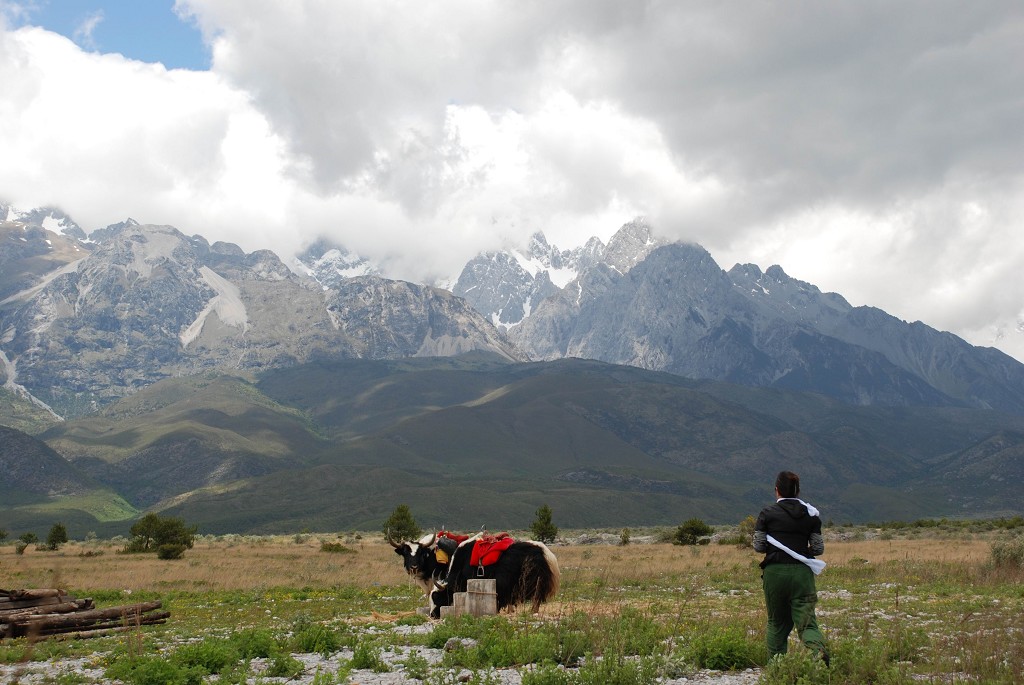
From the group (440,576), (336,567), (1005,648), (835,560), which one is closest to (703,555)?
(835,560)

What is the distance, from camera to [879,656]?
12289 millimetres

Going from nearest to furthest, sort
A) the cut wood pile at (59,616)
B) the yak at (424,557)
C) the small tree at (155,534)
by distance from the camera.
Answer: the cut wood pile at (59,616) < the yak at (424,557) < the small tree at (155,534)

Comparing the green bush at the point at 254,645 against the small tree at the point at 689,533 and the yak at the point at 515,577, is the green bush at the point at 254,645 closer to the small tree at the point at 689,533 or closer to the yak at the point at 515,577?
the yak at the point at 515,577

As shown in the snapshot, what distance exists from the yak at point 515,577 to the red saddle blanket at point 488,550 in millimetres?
64

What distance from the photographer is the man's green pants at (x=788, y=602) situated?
12.6m

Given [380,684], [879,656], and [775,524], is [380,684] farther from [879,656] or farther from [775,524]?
[879,656]

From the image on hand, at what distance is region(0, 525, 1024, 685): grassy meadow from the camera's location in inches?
489

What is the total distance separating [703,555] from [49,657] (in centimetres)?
3851

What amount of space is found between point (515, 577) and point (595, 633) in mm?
6647

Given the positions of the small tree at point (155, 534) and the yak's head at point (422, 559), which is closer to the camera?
the yak's head at point (422, 559)

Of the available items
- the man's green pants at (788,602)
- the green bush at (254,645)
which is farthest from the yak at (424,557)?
the man's green pants at (788,602)

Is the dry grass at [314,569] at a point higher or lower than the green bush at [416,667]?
lower

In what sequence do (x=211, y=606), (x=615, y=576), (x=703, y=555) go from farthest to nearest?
(x=703, y=555), (x=615, y=576), (x=211, y=606)

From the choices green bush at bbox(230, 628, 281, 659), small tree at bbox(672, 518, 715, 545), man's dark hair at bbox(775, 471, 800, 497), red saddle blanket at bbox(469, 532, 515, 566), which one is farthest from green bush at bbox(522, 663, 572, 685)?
small tree at bbox(672, 518, 715, 545)
